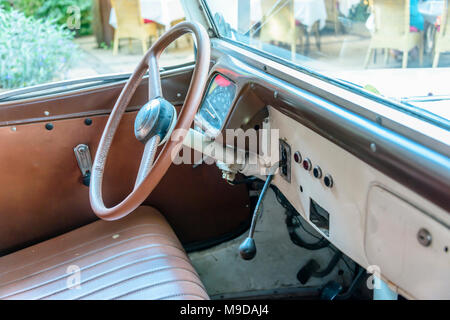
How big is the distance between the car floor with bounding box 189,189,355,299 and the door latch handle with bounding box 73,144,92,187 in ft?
1.87

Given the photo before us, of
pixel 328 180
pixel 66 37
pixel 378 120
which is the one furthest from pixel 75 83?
pixel 66 37

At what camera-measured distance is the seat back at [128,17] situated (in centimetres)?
330

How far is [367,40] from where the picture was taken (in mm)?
2146

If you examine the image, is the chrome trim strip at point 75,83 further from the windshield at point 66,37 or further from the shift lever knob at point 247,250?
the windshield at point 66,37

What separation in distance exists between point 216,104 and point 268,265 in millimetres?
738

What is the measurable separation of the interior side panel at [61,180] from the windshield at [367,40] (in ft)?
1.83

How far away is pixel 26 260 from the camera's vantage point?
4.72 ft

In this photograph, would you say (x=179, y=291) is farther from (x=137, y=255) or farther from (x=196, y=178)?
(x=196, y=178)

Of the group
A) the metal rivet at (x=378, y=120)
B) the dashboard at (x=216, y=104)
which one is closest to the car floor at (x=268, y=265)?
the dashboard at (x=216, y=104)

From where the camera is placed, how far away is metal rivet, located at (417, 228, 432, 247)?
760 millimetres

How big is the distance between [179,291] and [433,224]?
671 mm

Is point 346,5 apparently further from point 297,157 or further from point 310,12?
point 297,157
